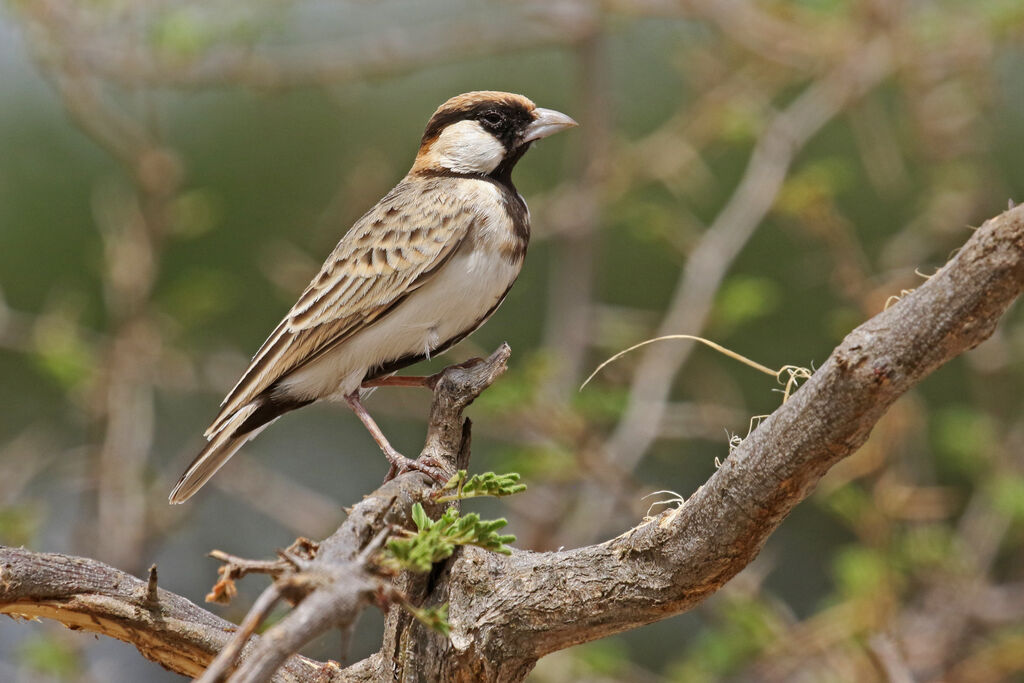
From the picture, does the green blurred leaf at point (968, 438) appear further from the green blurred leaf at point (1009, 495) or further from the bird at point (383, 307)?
the bird at point (383, 307)

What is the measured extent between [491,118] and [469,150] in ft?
0.57

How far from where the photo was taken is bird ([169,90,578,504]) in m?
4.43

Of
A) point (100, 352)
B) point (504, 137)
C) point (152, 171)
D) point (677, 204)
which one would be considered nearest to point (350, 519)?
point (504, 137)

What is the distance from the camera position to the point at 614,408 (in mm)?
5387

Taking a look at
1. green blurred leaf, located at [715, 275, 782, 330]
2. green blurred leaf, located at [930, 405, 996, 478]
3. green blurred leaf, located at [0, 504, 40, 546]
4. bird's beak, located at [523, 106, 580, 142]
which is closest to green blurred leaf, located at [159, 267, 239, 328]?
green blurred leaf, located at [0, 504, 40, 546]

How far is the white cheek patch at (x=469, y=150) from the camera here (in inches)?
198

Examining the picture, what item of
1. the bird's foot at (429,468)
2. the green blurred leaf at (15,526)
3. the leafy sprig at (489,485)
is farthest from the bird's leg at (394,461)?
the green blurred leaf at (15,526)

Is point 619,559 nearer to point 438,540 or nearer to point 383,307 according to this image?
point 438,540

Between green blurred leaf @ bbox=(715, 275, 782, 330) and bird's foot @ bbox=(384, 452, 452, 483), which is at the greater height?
green blurred leaf @ bbox=(715, 275, 782, 330)

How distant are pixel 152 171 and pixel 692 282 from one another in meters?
3.17

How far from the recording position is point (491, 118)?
5.05m

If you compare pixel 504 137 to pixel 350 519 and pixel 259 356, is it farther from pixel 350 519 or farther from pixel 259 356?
pixel 350 519

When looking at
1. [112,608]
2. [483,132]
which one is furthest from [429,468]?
[483,132]

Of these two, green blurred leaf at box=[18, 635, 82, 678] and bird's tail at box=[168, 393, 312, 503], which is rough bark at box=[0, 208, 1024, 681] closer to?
bird's tail at box=[168, 393, 312, 503]
